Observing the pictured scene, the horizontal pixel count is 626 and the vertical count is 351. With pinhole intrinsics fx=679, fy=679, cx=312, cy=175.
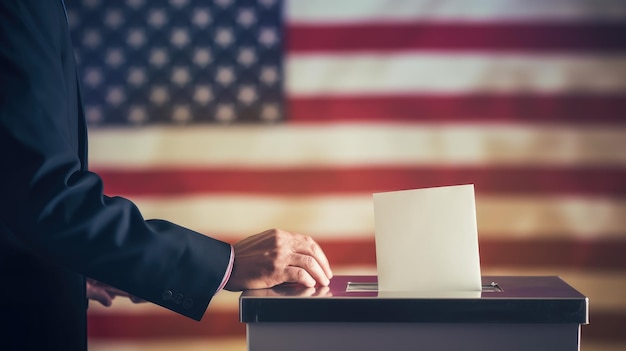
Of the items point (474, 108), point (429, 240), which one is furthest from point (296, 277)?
point (474, 108)

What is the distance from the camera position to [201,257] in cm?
107

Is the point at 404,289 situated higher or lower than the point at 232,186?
lower

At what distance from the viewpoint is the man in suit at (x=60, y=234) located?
0.99 m

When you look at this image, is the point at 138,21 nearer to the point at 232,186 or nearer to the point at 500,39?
the point at 232,186

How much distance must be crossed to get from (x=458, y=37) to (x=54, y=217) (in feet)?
4.44

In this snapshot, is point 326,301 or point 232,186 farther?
point 232,186

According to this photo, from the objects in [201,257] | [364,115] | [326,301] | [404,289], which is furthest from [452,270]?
[364,115]

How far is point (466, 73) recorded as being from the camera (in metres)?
1.98

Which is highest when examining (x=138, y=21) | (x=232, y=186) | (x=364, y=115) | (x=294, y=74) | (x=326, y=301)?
(x=138, y=21)

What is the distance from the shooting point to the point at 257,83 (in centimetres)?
201

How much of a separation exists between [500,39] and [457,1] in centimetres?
17

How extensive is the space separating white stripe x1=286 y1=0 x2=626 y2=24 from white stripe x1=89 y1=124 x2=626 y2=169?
1.03ft

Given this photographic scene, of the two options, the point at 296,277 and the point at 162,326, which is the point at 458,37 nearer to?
the point at 296,277

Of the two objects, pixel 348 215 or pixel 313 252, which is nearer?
pixel 313 252
